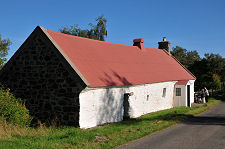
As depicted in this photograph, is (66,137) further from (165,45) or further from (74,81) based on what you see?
(165,45)

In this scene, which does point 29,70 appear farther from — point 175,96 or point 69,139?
point 175,96

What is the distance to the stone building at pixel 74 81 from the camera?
12.6 meters

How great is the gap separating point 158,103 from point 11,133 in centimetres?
1307

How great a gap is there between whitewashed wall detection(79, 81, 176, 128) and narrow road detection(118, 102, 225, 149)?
341 centimetres

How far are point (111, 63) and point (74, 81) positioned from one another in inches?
196

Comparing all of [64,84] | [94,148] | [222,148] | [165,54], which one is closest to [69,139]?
[94,148]

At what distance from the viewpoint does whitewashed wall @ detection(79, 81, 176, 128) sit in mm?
12672

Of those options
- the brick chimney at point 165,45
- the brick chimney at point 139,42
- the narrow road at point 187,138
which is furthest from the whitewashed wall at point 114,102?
the brick chimney at point 165,45

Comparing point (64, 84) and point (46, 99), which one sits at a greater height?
point (64, 84)

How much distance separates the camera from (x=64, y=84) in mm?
12789

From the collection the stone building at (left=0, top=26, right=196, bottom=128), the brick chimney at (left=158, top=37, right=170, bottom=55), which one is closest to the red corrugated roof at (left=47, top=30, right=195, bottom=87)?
the stone building at (left=0, top=26, right=196, bottom=128)

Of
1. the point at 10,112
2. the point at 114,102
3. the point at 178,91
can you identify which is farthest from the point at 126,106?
the point at 178,91

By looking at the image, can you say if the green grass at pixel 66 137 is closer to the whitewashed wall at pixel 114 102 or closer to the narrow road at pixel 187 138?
the narrow road at pixel 187 138

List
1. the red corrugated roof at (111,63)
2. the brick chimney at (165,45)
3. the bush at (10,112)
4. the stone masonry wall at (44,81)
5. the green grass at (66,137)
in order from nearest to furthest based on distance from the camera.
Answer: the green grass at (66,137) → the bush at (10,112) → the stone masonry wall at (44,81) → the red corrugated roof at (111,63) → the brick chimney at (165,45)
